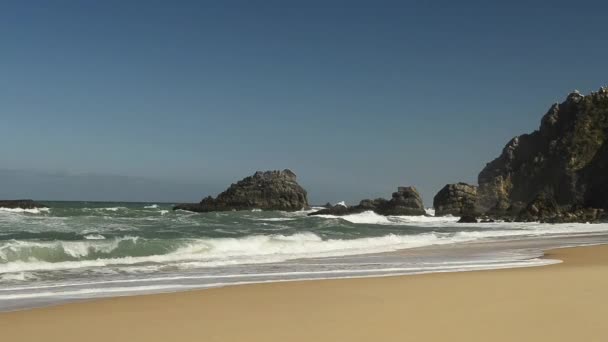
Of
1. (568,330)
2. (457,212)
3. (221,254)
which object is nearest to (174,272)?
(221,254)

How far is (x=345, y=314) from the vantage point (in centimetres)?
647

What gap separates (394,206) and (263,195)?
1771cm

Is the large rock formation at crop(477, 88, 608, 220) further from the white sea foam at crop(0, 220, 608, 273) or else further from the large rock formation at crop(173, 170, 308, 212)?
the white sea foam at crop(0, 220, 608, 273)

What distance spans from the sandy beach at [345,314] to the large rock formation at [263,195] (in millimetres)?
63973

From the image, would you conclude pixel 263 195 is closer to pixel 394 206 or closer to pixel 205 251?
pixel 394 206

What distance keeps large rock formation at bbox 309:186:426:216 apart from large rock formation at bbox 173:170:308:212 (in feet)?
32.4

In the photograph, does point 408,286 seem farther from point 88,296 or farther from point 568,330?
point 88,296

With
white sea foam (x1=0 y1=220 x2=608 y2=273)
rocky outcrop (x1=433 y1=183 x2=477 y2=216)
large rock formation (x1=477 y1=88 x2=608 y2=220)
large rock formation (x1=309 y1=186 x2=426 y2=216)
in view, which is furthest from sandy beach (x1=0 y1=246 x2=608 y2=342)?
rocky outcrop (x1=433 y1=183 x2=477 y2=216)

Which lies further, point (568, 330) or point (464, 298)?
point (464, 298)

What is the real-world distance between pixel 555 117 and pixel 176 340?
88.9 metres

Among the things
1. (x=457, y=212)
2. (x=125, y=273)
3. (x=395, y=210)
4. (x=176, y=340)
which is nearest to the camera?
(x=176, y=340)

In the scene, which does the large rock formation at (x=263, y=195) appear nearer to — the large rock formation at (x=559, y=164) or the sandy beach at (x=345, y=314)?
the large rock formation at (x=559, y=164)

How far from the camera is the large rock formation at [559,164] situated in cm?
6688

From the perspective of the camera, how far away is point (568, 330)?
5500 millimetres
